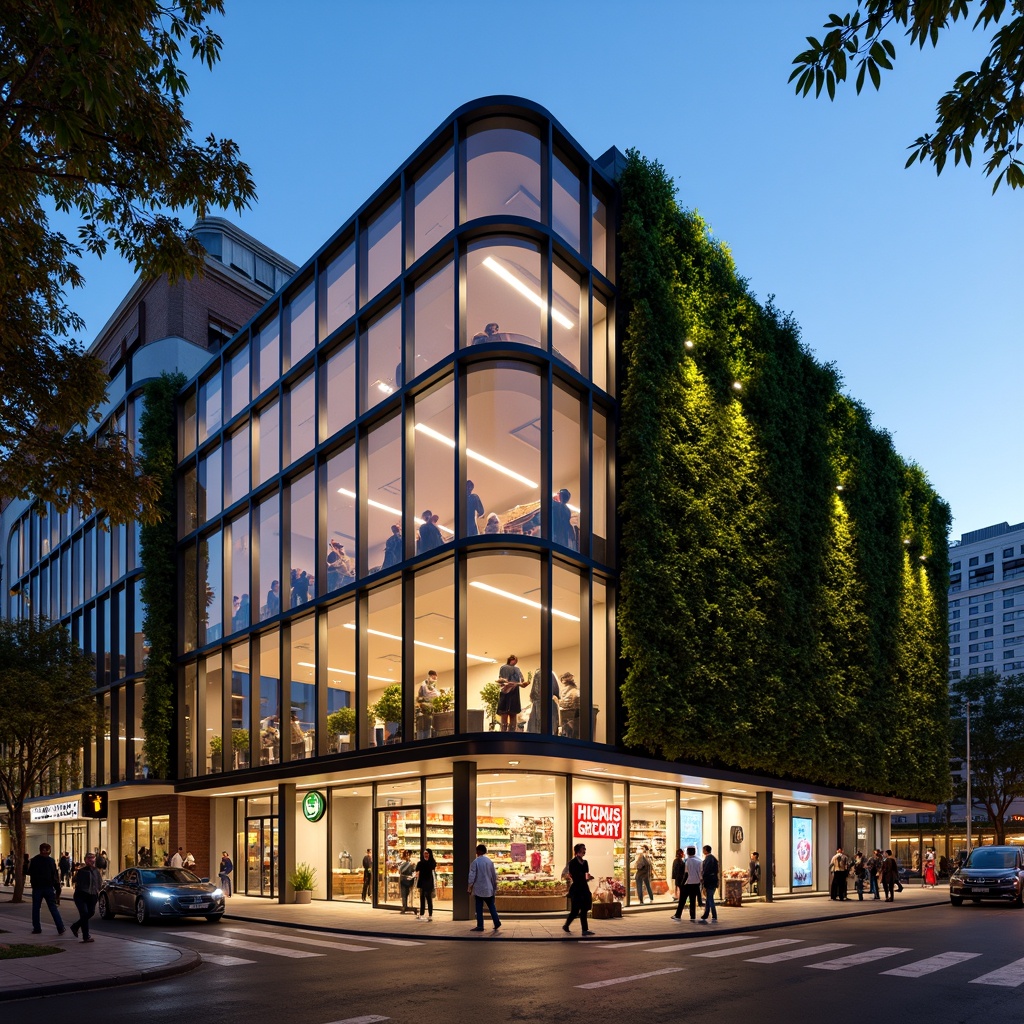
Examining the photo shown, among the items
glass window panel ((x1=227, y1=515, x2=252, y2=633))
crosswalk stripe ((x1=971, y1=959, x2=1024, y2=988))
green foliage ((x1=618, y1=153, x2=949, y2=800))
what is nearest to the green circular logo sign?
glass window panel ((x1=227, y1=515, x2=252, y2=633))

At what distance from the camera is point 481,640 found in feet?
94.6

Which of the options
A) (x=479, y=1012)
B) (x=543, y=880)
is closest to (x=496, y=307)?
(x=543, y=880)

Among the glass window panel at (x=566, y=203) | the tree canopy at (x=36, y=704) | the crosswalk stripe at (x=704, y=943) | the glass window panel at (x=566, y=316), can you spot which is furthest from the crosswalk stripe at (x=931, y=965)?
the tree canopy at (x=36, y=704)

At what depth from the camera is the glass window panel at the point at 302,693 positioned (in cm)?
3125

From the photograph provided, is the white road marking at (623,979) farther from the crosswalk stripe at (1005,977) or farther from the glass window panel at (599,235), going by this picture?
the glass window panel at (599,235)

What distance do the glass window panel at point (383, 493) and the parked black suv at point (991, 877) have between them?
65.3 ft

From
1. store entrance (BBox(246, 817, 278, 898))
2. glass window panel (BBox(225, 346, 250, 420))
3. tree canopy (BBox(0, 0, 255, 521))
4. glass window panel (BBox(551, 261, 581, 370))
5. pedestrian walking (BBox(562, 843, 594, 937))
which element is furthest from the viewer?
glass window panel (BBox(225, 346, 250, 420))

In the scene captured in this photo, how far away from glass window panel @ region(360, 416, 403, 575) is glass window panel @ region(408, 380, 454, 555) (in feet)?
3.02

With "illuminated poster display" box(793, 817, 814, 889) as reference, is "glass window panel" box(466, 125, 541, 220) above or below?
above

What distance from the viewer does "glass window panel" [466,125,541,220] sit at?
88.5ft

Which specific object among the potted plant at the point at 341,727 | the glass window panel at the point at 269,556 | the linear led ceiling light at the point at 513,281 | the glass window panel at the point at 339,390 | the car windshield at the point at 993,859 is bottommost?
the car windshield at the point at 993,859

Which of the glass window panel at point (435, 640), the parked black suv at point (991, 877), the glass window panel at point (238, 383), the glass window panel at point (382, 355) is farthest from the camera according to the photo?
the glass window panel at point (238, 383)

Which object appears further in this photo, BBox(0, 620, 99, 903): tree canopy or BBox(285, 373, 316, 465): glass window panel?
BBox(0, 620, 99, 903): tree canopy

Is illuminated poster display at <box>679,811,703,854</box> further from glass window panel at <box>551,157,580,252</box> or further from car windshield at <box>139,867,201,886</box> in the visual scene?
glass window panel at <box>551,157,580,252</box>
